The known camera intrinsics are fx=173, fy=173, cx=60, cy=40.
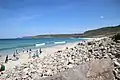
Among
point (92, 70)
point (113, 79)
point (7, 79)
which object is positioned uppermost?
point (92, 70)

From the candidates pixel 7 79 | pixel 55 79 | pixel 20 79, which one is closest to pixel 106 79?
pixel 55 79

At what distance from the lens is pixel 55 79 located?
3.82 meters

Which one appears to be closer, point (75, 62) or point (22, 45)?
point (75, 62)

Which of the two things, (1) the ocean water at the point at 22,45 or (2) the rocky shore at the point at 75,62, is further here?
(1) the ocean water at the point at 22,45

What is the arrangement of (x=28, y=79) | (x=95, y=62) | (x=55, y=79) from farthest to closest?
(x=28, y=79) < (x=95, y=62) < (x=55, y=79)

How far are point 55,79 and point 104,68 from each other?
1.26 meters

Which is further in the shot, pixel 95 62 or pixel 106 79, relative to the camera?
pixel 95 62

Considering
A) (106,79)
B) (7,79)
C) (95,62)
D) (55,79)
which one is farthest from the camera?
(7,79)

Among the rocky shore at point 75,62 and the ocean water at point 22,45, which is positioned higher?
the rocky shore at point 75,62

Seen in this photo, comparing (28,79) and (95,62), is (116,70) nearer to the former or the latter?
(95,62)

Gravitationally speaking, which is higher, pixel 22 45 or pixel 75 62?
Answer: pixel 75 62

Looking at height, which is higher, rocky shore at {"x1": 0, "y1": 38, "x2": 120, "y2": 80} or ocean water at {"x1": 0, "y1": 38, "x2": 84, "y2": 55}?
rocky shore at {"x1": 0, "y1": 38, "x2": 120, "y2": 80}

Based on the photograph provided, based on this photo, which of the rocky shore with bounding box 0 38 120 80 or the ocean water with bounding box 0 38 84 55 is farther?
the ocean water with bounding box 0 38 84 55

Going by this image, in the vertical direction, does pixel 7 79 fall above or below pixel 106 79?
below
